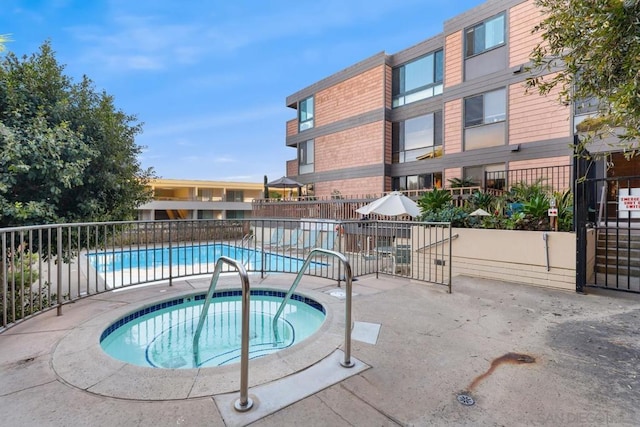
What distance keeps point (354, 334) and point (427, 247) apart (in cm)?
385

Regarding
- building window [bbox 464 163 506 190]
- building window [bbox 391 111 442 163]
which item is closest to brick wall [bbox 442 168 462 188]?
building window [bbox 464 163 506 190]

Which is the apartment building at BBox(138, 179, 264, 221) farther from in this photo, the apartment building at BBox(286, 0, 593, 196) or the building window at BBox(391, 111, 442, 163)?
the building window at BBox(391, 111, 442, 163)

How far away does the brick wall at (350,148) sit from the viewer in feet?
47.6

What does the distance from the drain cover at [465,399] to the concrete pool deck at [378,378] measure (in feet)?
0.10

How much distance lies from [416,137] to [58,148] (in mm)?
12766

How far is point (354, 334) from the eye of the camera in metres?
3.16

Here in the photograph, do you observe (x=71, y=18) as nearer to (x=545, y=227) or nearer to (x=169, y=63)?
(x=169, y=63)

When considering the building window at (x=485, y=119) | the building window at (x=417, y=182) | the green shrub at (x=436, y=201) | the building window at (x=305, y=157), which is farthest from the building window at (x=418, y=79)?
the green shrub at (x=436, y=201)

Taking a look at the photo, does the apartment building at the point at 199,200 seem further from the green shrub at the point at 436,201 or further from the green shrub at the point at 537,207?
the green shrub at the point at 537,207

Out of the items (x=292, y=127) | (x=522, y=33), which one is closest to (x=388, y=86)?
(x=522, y=33)

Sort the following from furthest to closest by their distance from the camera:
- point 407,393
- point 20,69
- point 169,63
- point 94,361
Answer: point 169,63 < point 20,69 < point 94,361 < point 407,393

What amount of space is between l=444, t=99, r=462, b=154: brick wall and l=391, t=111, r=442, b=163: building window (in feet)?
2.39

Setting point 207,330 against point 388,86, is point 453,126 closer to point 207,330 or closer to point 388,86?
point 388,86

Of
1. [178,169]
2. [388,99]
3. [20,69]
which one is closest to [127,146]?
[20,69]
